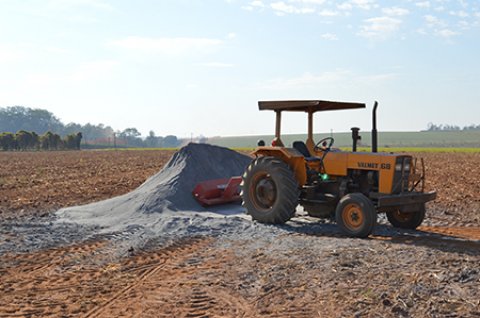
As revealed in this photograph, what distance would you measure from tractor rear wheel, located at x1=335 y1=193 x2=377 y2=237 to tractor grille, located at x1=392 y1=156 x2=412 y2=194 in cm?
69

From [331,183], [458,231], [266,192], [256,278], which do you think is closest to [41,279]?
[256,278]

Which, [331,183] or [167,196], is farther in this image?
[167,196]

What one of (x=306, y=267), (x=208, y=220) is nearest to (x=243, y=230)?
(x=208, y=220)

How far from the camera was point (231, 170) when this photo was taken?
13719 mm

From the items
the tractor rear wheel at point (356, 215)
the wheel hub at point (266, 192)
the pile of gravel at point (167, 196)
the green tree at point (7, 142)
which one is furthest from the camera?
the green tree at point (7, 142)

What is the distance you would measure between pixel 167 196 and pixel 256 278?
219 inches

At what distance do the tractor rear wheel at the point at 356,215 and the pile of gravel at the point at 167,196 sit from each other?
3.28 metres

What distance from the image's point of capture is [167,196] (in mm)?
11047

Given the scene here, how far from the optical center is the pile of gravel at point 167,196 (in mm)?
10258

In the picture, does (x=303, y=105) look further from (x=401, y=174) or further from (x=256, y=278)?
(x=256, y=278)

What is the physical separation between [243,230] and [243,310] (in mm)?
3827

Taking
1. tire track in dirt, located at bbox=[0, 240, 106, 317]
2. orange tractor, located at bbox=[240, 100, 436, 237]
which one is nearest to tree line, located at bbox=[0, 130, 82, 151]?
orange tractor, located at bbox=[240, 100, 436, 237]

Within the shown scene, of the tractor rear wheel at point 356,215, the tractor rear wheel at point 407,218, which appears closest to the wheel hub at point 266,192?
the tractor rear wheel at point 356,215

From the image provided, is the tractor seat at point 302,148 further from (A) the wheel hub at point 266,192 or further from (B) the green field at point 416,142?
(B) the green field at point 416,142
